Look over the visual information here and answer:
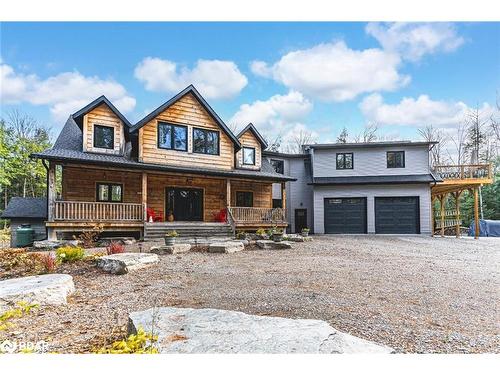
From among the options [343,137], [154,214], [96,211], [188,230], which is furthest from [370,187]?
[96,211]

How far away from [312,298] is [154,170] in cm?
918

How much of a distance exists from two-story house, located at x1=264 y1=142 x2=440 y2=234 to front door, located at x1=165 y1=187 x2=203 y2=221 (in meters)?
5.38

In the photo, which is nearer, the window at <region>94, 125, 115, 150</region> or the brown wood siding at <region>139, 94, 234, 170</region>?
the window at <region>94, 125, 115, 150</region>

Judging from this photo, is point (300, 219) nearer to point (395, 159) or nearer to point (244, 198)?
point (244, 198)

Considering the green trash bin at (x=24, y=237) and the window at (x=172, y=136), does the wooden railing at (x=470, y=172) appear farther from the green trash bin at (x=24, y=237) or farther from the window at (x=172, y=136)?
the green trash bin at (x=24, y=237)

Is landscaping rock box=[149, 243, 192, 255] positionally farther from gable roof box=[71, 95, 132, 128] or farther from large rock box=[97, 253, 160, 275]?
gable roof box=[71, 95, 132, 128]

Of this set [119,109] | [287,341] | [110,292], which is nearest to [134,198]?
[119,109]

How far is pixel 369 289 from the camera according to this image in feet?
14.5

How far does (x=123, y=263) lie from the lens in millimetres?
5582

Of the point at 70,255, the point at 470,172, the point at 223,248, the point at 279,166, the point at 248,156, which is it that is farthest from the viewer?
the point at 279,166

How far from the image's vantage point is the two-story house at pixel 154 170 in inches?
419

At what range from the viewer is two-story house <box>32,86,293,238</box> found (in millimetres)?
10648

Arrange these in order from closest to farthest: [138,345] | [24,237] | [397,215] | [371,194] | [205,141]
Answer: [138,345], [24,237], [205,141], [397,215], [371,194]

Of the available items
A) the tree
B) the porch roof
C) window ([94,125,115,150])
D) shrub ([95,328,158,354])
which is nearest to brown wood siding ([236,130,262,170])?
the porch roof
